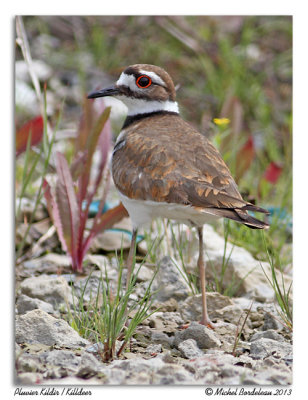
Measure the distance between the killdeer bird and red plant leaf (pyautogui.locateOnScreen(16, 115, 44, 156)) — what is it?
22.0 inches

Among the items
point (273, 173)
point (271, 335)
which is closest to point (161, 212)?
point (271, 335)

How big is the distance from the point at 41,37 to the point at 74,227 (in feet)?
7.32

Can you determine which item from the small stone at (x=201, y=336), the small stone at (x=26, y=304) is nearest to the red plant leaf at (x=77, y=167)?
the small stone at (x=26, y=304)

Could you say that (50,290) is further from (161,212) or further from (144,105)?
(144,105)

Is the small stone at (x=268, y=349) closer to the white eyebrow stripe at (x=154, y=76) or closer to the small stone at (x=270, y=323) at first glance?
the small stone at (x=270, y=323)

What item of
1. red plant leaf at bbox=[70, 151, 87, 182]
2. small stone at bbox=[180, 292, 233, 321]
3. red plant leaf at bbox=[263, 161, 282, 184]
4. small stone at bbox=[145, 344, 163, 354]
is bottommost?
small stone at bbox=[145, 344, 163, 354]

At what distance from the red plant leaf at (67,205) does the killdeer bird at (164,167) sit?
0.49 metres

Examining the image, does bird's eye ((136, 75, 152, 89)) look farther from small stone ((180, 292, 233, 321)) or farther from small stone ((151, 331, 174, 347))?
small stone ((151, 331, 174, 347))

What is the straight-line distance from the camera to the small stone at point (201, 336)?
11.4 feet

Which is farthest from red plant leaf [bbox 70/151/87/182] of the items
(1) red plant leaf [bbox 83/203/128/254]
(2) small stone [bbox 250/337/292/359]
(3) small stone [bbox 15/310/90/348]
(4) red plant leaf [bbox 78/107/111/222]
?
(2) small stone [bbox 250/337/292/359]

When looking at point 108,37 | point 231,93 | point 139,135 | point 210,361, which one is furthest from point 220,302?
point 108,37

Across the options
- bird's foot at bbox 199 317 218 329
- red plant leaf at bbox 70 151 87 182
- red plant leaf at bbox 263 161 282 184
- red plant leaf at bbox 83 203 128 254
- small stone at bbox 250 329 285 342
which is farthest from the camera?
red plant leaf at bbox 263 161 282 184

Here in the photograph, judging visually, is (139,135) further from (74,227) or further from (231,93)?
(231,93)

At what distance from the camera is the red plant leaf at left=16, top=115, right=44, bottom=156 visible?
4.39m
